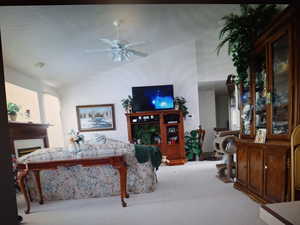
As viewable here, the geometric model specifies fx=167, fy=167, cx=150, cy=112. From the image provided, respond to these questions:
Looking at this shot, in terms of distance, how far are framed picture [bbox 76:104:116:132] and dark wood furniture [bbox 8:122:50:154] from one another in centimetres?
120

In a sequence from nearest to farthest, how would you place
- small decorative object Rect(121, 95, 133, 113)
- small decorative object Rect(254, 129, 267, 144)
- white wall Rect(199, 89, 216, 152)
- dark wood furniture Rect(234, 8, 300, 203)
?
dark wood furniture Rect(234, 8, 300, 203), small decorative object Rect(254, 129, 267, 144), small decorative object Rect(121, 95, 133, 113), white wall Rect(199, 89, 216, 152)

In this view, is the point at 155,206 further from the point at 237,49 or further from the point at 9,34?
the point at 9,34

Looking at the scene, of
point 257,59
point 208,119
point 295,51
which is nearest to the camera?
point 295,51

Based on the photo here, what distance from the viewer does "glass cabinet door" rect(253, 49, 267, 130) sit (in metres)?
2.16

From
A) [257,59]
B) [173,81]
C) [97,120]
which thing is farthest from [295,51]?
[97,120]

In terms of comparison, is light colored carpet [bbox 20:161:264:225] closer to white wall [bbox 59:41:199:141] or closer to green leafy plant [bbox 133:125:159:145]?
green leafy plant [bbox 133:125:159:145]

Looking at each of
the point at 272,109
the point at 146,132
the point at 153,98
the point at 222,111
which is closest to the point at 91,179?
the point at 146,132

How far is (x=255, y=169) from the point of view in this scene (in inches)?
86.6

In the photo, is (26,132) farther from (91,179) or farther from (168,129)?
(168,129)

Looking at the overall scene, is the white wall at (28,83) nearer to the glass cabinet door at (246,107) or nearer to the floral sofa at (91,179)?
the floral sofa at (91,179)

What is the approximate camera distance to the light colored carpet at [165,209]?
1.94m

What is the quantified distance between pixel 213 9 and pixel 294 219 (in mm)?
4204

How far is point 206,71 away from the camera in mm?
5469

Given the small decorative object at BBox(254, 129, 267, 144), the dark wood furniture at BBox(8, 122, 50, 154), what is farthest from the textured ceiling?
the small decorative object at BBox(254, 129, 267, 144)
